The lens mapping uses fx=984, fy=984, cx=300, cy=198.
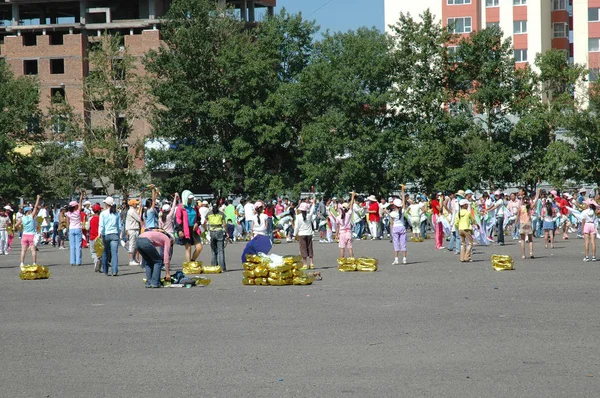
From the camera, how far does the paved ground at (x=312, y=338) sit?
917 centimetres

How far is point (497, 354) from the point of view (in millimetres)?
10633

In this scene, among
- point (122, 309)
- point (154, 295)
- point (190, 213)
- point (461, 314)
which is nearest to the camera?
point (461, 314)

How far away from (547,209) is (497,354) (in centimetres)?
2168

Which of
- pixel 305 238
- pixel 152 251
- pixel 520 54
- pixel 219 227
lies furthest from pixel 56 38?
pixel 152 251

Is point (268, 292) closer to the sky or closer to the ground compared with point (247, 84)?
closer to the ground

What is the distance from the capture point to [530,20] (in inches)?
3474

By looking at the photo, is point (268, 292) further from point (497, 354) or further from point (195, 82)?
point (195, 82)

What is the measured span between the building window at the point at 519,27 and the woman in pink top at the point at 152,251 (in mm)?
73195

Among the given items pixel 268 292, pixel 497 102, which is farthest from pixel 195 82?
pixel 268 292

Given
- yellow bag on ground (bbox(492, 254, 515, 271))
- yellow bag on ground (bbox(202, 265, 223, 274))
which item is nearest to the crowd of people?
yellow bag on ground (bbox(202, 265, 223, 274))

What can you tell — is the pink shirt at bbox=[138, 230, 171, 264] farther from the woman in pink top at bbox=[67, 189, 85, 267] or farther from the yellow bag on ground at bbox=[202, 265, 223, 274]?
the woman in pink top at bbox=[67, 189, 85, 267]

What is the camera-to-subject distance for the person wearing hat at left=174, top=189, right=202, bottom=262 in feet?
79.8

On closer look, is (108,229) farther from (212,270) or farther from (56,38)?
(56,38)

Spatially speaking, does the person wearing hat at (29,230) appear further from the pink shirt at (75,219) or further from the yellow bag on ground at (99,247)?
the yellow bag on ground at (99,247)
